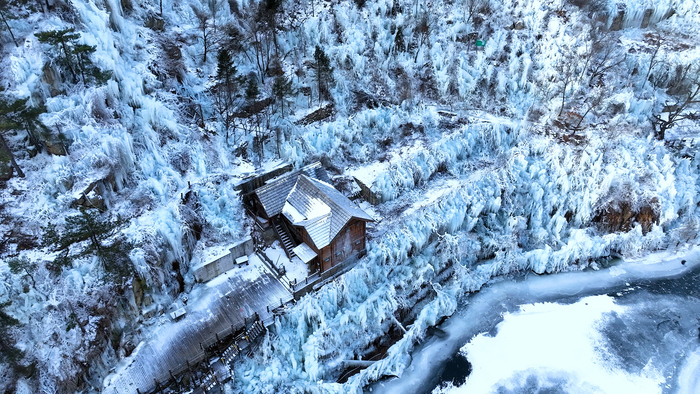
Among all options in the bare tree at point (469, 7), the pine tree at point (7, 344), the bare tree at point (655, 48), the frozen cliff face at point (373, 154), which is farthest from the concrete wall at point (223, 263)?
the bare tree at point (655, 48)

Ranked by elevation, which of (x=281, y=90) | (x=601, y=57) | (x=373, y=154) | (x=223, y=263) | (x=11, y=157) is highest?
(x=281, y=90)

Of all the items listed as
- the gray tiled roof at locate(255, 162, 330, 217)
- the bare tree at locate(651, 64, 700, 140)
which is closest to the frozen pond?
the gray tiled roof at locate(255, 162, 330, 217)

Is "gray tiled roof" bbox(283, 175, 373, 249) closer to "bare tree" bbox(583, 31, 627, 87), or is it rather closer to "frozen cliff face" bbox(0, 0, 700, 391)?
"frozen cliff face" bbox(0, 0, 700, 391)

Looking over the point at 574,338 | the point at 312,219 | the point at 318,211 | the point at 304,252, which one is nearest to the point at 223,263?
the point at 304,252

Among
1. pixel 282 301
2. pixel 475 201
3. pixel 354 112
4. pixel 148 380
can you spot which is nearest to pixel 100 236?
pixel 148 380

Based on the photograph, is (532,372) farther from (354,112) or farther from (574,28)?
(574,28)

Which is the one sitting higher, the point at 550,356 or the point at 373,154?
the point at 373,154

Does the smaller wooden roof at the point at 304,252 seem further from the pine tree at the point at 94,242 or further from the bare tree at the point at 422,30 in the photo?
the bare tree at the point at 422,30

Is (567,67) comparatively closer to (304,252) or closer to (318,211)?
(318,211)
